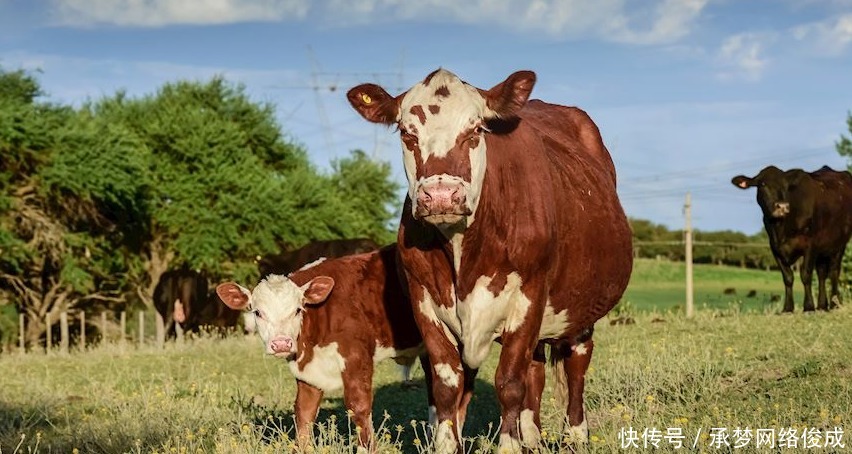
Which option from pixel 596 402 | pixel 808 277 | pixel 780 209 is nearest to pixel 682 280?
pixel 808 277

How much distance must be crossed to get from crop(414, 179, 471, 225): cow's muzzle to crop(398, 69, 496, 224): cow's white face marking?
117 millimetres

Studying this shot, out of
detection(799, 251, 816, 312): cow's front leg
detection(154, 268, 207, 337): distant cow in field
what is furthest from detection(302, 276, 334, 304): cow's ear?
detection(154, 268, 207, 337): distant cow in field

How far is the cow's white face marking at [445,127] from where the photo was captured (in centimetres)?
584

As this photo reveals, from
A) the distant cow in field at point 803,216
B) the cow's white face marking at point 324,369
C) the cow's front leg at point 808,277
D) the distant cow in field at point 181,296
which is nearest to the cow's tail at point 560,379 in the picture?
the cow's white face marking at point 324,369

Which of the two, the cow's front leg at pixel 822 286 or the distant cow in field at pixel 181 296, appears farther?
the distant cow in field at pixel 181 296

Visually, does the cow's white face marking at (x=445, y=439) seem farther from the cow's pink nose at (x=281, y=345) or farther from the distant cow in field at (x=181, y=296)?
the distant cow in field at (x=181, y=296)

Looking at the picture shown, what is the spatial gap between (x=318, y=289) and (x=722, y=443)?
11.5 feet

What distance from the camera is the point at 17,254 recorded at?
31.4 meters

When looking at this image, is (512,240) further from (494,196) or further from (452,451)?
(452,451)

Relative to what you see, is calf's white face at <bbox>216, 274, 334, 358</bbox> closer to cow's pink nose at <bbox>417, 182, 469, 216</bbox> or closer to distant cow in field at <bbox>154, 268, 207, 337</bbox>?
cow's pink nose at <bbox>417, 182, 469, 216</bbox>

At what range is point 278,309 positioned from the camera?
27.9ft

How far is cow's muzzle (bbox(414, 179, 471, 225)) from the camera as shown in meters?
5.55

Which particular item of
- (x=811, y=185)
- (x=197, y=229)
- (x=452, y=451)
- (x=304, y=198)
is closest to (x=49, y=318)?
(x=197, y=229)

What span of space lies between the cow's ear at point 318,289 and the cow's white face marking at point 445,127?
277 cm
